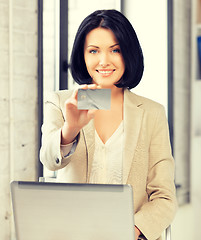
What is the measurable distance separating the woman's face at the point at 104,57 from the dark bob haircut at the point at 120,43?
0.01 m

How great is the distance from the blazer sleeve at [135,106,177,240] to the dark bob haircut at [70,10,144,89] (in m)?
0.14

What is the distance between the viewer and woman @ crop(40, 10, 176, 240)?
3.42 ft

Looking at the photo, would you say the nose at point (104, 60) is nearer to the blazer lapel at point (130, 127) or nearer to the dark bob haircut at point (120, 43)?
the dark bob haircut at point (120, 43)

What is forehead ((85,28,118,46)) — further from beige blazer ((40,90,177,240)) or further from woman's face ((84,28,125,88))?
beige blazer ((40,90,177,240))

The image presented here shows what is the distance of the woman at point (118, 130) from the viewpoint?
1.04 meters

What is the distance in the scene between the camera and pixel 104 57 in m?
1.03

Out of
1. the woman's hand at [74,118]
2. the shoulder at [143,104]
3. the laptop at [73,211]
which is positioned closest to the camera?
the laptop at [73,211]

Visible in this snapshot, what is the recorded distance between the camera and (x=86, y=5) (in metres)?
2.32

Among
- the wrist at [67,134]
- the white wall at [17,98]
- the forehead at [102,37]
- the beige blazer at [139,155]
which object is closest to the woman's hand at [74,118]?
the wrist at [67,134]

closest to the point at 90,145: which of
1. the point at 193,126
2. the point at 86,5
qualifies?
the point at 86,5

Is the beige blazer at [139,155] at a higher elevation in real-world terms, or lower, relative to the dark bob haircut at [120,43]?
lower

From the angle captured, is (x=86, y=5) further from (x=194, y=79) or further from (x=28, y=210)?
(x=28, y=210)

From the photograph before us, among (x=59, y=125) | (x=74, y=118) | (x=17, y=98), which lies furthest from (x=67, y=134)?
(x=17, y=98)

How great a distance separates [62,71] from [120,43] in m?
1.20
